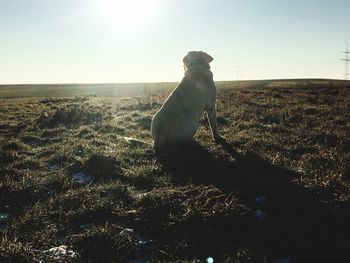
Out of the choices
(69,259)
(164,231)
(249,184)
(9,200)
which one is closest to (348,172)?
(249,184)

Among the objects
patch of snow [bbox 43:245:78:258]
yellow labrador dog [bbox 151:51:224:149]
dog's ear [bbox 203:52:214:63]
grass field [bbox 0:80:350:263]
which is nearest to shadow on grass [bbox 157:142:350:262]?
grass field [bbox 0:80:350:263]

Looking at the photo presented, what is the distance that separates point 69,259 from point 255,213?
2.68m

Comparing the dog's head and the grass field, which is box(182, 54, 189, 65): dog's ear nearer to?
the dog's head

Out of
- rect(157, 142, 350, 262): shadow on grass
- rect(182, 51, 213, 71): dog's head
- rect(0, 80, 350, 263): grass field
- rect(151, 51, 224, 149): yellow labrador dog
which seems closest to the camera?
rect(157, 142, 350, 262): shadow on grass

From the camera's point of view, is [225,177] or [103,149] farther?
[103,149]

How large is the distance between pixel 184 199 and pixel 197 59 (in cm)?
565

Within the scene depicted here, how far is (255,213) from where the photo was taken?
5.60 metres

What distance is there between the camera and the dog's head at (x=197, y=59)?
35.7ft

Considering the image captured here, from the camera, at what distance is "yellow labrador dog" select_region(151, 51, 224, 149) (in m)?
9.81

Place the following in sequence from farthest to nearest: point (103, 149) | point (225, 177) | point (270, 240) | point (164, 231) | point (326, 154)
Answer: point (103, 149)
point (326, 154)
point (225, 177)
point (164, 231)
point (270, 240)

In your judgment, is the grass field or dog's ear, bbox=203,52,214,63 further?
dog's ear, bbox=203,52,214,63

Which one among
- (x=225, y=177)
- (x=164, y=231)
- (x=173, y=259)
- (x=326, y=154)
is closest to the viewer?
(x=173, y=259)

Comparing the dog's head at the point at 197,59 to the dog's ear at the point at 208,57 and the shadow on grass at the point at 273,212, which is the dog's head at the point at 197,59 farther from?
the shadow on grass at the point at 273,212

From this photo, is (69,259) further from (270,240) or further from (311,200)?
(311,200)
